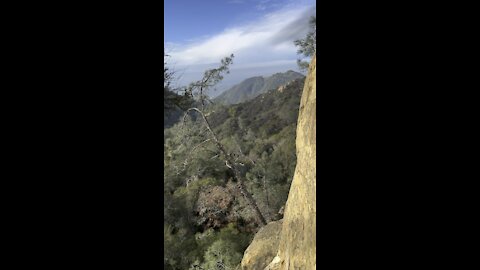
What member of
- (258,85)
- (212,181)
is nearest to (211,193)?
(212,181)

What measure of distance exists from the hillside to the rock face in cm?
980

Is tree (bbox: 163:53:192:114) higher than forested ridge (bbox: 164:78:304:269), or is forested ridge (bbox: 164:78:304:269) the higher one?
tree (bbox: 163:53:192:114)

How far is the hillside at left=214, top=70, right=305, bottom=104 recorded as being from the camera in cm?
1675

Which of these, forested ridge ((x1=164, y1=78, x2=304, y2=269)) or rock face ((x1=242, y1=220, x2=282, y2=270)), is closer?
rock face ((x1=242, y1=220, x2=282, y2=270))

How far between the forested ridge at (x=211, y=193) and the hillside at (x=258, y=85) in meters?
1.81

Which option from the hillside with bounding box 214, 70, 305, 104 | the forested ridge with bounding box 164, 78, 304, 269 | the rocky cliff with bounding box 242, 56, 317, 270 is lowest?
the forested ridge with bounding box 164, 78, 304, 269

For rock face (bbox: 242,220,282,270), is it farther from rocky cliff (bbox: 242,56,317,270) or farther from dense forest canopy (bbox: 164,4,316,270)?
dense forest canopy (bbox: 164,4,316,270)

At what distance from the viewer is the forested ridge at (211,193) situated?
9.48 meters

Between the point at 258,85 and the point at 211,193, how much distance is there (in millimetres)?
11351

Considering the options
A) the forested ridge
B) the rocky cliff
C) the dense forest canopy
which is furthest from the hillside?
the rocky cliff

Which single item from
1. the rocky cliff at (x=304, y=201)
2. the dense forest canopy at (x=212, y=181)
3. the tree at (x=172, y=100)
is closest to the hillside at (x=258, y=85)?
the dense forest canopy at (x=212, y=181)

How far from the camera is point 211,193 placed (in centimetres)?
1201
